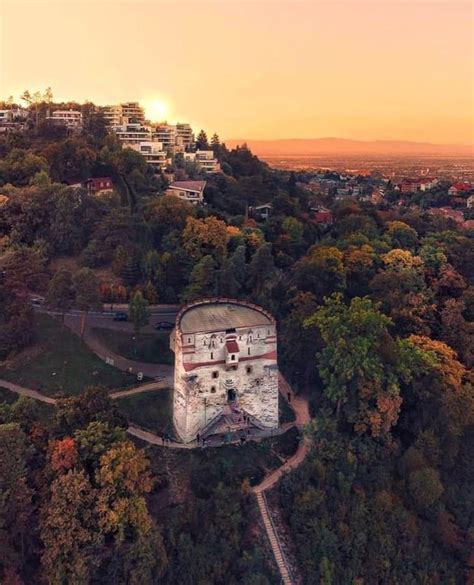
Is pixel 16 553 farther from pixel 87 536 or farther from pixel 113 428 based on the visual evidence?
pixel 113 428

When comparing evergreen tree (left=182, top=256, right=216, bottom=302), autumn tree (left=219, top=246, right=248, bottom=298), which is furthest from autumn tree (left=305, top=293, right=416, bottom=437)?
evergreen tree (left=182, top=256, right=216, bottom=302)

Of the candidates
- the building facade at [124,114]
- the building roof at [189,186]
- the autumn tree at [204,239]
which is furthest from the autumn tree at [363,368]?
the building facade at [124,114]

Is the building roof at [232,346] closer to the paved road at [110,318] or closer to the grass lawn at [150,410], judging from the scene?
the grass lawn at [150,410]

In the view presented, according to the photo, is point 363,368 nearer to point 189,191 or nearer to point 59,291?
point 59,291

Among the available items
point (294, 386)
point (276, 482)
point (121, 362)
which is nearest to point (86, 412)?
point (121, 362)

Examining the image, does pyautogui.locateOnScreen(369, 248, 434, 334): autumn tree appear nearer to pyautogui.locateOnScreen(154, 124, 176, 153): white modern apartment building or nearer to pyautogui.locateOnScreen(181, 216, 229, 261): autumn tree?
pyautogui.locateOnScreen(181, 216, 229, 261): autumn tree

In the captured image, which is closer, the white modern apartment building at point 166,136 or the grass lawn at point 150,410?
the grass lawn at point 150,410
